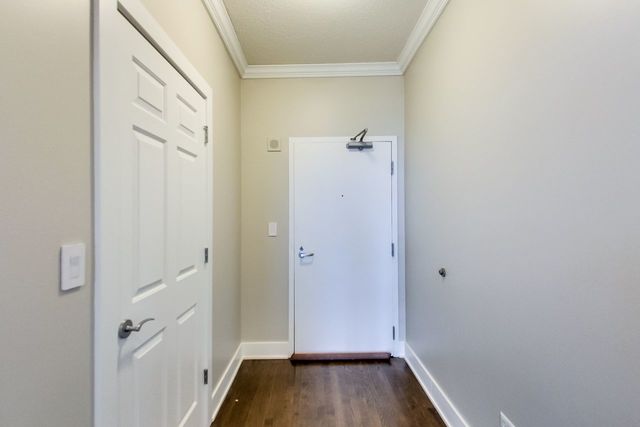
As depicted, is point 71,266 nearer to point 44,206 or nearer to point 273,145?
point 44,206

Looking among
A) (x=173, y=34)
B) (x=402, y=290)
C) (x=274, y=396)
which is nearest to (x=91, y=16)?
(x=173, y=34)

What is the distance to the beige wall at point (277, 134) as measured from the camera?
9.01ft

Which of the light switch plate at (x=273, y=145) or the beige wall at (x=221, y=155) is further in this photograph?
the light switch plate at (x=273, y=145)

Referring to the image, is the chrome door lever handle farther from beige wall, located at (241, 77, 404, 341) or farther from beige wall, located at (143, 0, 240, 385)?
beige wall, located at (241, 77, 404, 341)

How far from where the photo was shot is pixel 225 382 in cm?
218

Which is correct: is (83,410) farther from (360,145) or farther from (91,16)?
(360,145)

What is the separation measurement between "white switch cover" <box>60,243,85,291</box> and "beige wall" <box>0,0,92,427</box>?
19 millimetres

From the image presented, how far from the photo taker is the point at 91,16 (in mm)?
875

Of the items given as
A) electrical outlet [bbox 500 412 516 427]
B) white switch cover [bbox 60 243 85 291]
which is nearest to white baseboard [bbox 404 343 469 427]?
electrical outlet [bbox 500 412 516 427]

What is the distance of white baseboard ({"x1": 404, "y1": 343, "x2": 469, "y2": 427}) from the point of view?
176 cm

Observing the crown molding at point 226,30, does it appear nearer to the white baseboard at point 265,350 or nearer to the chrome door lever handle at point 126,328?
the chrome door lever handle at point 126,328

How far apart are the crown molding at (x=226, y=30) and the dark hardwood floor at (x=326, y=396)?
8.48ft

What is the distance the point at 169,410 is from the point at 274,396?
961mm

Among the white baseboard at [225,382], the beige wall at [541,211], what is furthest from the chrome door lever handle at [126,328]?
the beige wall at [541,211]
